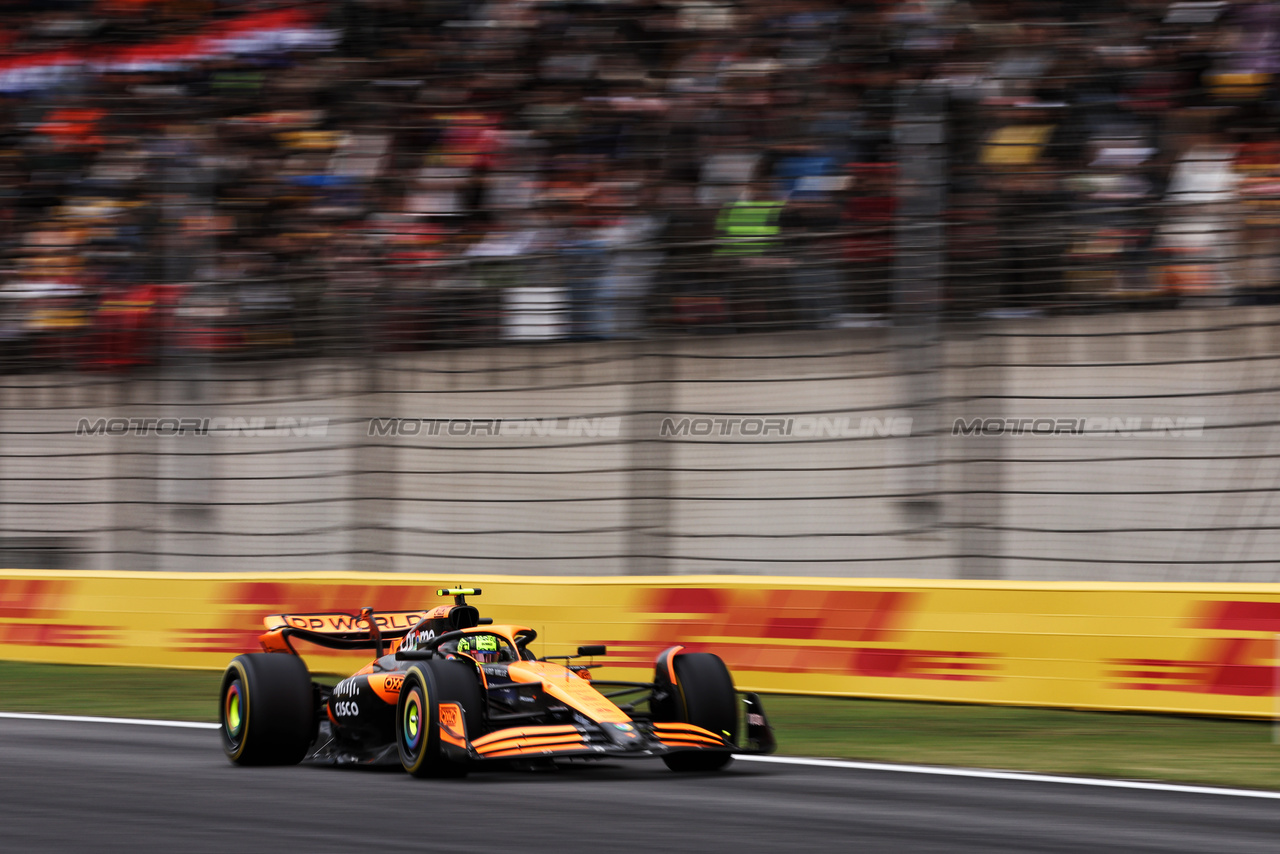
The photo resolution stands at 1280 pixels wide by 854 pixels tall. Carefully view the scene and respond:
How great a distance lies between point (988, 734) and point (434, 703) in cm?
298

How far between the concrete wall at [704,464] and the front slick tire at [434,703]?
3979 millimetres

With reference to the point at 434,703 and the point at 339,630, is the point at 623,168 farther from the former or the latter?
the point at 434,703

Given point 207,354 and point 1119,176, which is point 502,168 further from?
point 1119,176

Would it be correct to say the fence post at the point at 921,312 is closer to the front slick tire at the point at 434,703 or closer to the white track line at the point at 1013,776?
the white track line at the point at 1013,776

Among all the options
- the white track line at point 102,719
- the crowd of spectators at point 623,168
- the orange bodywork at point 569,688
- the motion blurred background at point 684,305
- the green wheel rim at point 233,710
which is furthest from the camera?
the crowd of spectators at point 623,168

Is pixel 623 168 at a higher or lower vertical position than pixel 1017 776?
higher

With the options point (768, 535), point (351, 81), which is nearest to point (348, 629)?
point (768, 535)

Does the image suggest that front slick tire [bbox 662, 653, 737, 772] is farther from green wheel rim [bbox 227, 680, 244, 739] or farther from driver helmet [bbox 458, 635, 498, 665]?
green wheel rim [bbox 227, 680, 244, 739]

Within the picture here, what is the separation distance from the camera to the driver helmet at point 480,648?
6.76 meters

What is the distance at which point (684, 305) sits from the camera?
10508 mm

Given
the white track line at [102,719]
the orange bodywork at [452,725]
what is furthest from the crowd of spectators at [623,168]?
the orange bodywork at [452,725]

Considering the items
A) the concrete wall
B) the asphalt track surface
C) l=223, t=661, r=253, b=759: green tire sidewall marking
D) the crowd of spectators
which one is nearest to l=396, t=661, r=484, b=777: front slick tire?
the asphalt track surface

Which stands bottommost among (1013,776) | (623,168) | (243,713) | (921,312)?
(1013,776)

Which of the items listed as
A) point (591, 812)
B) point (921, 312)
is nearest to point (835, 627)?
point (921, 312)
